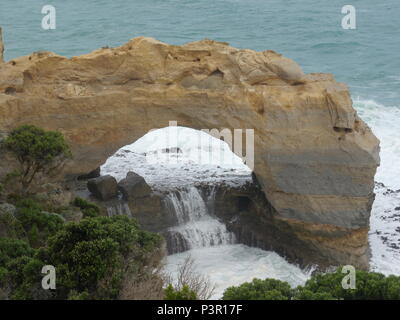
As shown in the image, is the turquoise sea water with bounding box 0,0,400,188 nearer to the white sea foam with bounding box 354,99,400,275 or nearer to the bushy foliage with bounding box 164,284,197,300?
the white sea foam with bounding box 354,99,400,275

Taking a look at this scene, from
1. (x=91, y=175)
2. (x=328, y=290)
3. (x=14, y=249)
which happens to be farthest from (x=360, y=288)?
(x=91, y=175)

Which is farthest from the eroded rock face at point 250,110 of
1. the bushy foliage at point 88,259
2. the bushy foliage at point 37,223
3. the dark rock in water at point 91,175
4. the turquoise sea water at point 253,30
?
the turquoise sea water at point 253,30

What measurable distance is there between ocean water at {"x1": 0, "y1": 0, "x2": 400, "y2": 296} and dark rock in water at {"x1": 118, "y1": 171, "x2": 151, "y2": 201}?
64.5 feet

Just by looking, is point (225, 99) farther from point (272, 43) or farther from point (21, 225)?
point (272, 43)

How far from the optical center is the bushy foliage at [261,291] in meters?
11.2

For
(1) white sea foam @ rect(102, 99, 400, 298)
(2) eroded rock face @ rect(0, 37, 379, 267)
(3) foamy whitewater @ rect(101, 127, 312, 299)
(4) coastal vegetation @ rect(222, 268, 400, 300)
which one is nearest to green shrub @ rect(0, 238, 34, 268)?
(4) coastal vegetation @ rect(222, 268, 400, 300)

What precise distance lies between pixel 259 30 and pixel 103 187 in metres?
33.9

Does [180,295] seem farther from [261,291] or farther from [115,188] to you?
[115,188]

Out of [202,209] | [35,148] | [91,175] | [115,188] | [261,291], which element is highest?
[35,148]

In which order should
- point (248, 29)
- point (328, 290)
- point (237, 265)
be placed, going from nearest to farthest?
point (328, 290) → point (237, 265) → point (248, 29)

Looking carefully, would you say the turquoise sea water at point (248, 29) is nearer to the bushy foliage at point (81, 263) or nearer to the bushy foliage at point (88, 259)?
the bushy foliage at point (81, 263)

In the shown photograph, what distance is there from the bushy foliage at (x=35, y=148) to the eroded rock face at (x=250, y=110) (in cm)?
257

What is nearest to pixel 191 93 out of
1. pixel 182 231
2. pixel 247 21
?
pixel 182 231

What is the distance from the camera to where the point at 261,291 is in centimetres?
1152
